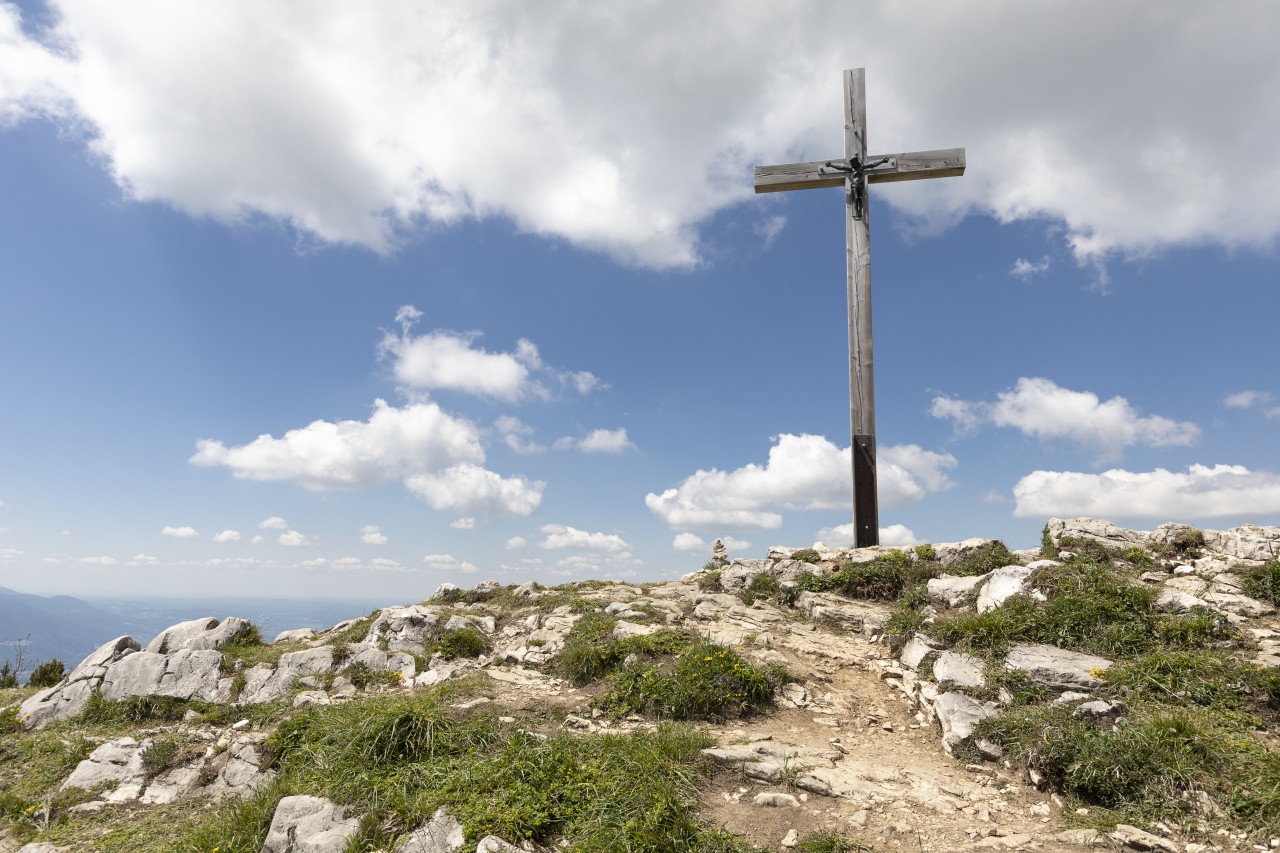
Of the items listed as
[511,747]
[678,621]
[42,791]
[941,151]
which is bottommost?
[42,791]

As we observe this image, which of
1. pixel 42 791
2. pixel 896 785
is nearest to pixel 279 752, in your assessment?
pixel 42 791

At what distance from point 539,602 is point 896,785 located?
32.8 feet

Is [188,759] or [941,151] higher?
[941,151]

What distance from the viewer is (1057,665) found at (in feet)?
27.6

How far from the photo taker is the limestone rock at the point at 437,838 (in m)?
6.01

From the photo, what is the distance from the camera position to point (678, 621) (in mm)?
12398

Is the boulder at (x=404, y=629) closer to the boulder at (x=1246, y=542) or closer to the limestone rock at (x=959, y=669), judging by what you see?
the limestone rock at (x=959, y=669)

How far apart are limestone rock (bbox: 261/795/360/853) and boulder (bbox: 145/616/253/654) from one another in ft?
26.7

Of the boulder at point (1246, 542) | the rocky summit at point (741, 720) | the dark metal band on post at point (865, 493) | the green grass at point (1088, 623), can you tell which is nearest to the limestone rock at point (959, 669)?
the rocky summit at point (741, 720)

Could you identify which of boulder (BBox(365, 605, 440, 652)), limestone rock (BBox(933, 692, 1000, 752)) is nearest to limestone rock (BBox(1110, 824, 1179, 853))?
limestone rock (BBox(933, 692, 1000, 752))

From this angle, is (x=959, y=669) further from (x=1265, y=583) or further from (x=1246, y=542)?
(x=1246, y=542)

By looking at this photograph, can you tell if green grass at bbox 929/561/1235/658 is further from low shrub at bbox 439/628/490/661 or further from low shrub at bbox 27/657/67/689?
low shrub at bbox 27/657/67/689

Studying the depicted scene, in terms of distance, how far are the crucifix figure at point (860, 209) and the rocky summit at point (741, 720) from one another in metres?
1.83

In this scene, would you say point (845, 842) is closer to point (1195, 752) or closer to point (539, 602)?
point (1195, 752)
